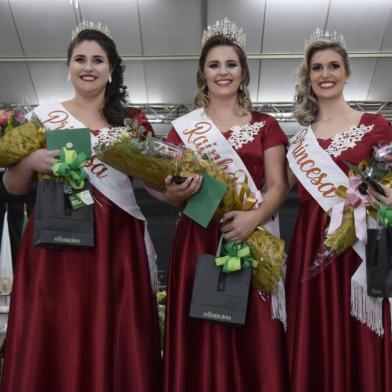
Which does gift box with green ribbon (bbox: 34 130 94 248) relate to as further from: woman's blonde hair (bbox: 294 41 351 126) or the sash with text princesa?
woman's blonde hair (bbox: 294 41 351 126)

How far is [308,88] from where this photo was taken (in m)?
1.96

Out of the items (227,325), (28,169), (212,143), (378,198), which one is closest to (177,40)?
(212,143)

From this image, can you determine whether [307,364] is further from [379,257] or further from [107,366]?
[107,366]

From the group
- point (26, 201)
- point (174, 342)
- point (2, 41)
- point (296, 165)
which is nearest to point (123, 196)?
point (174, 342)

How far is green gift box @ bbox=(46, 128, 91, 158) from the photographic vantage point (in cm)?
152

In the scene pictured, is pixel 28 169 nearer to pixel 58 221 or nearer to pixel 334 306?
pixel 58 221

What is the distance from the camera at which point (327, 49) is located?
1.91m

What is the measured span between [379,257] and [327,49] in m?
0.78

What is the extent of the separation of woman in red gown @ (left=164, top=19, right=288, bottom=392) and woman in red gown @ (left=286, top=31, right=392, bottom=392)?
A: 8cm

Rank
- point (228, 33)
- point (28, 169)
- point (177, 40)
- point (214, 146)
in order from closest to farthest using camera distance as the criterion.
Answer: point (28, 169)
point (214, 146)
point (228, 33)
point (177, 40)

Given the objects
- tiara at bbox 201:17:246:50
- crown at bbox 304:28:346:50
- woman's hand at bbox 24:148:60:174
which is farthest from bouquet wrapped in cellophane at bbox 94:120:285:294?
crown at bbox 304:28:346:50

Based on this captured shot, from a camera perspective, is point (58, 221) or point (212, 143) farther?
point (212, 143)

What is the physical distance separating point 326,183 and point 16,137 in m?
0.93

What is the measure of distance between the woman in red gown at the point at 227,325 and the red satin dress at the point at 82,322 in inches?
3.4
